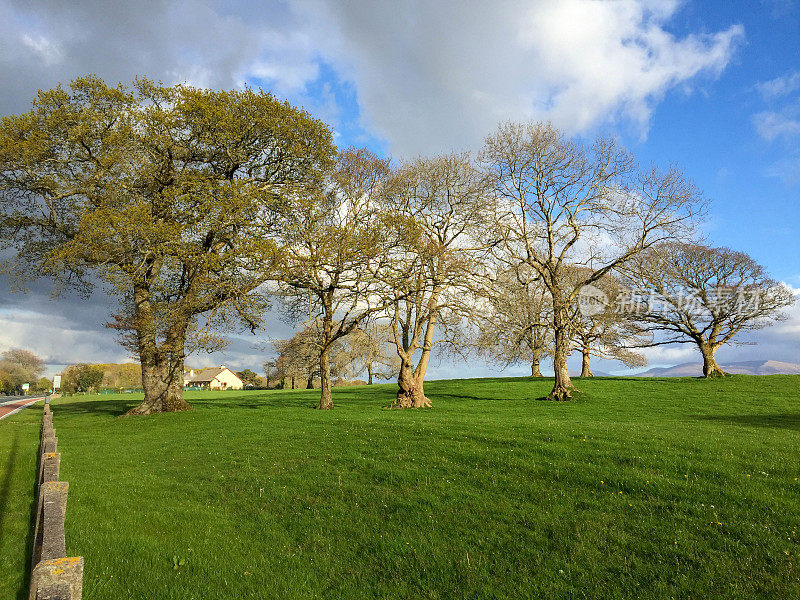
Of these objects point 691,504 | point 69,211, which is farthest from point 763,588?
point 69,211

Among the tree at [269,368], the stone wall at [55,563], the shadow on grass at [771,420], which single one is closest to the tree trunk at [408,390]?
the shadow on grass at [771,420]

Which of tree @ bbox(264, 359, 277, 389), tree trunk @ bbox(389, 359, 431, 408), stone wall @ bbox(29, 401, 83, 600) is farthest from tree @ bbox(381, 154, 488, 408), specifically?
tree @ bbox(264, 359, 277, 389)

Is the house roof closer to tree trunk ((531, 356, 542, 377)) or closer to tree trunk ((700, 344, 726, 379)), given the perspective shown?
tree trunk ((531, 356, 542, 377))

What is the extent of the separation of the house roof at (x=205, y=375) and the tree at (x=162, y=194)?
139669mm

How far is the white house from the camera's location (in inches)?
6309

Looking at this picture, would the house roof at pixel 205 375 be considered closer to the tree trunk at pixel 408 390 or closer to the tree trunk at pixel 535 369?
the tree trunk at pixel 535 369

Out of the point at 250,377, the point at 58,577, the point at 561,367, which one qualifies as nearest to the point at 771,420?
the point at 561,367

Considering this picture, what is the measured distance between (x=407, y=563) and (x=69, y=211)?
34033mm

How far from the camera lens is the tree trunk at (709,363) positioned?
148 ft

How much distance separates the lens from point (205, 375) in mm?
167625

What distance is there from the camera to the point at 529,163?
3384 centimetres

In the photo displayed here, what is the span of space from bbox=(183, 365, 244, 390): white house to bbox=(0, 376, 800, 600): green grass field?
153m

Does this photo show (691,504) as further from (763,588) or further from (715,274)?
(715,274)

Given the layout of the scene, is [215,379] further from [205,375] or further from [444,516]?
[444,516]
